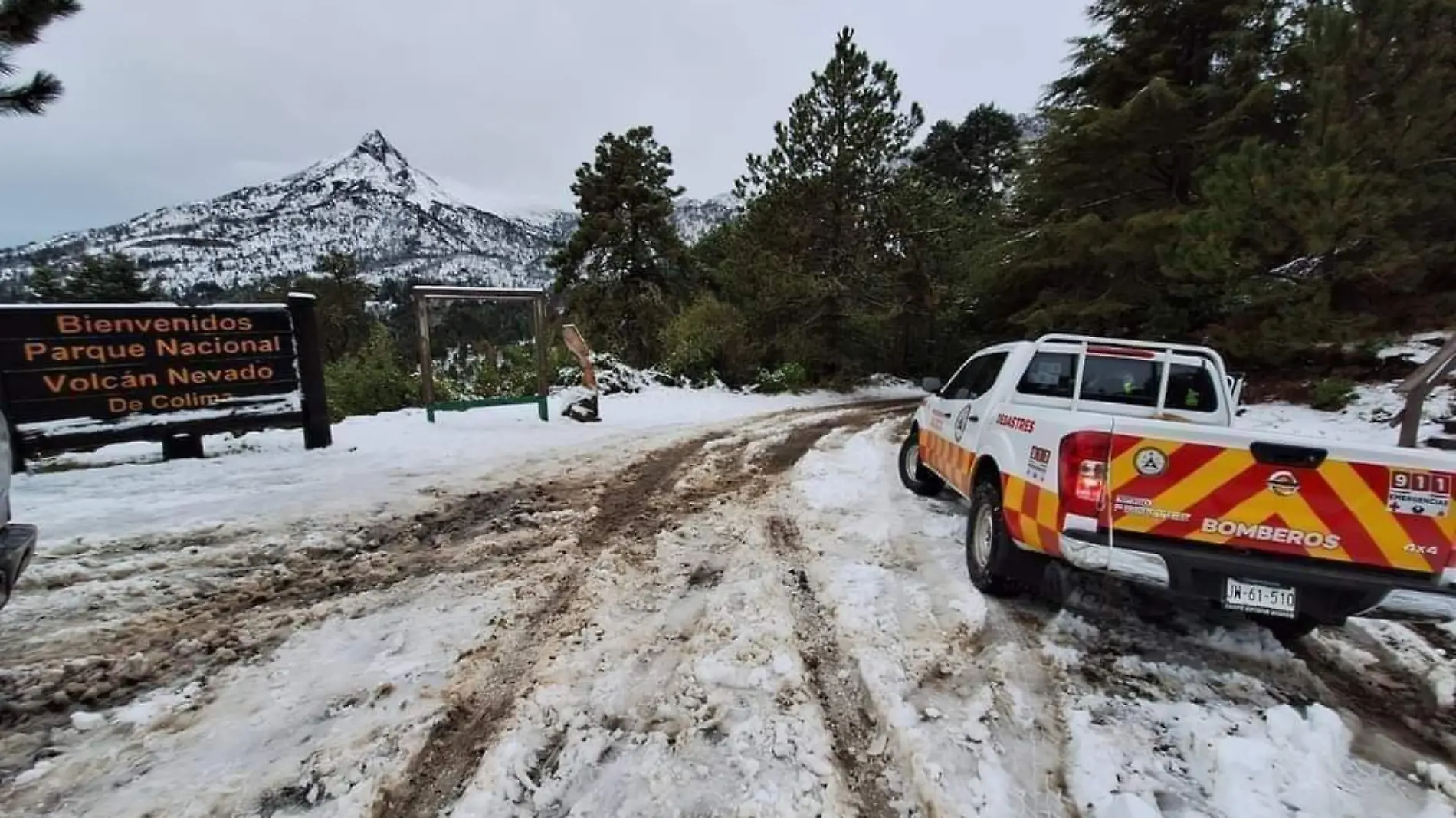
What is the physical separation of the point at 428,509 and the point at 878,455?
18.6 feet

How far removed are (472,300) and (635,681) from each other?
879 centimetres

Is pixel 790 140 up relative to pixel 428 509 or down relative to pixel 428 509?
up

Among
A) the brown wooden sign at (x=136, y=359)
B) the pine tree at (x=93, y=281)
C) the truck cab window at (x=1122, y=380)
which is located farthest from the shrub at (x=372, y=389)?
the truck cab window at (x=1122, y=380)

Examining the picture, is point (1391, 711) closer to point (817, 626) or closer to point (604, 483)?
point (817, 626)

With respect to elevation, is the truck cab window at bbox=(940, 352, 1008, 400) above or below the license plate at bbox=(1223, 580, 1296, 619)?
above

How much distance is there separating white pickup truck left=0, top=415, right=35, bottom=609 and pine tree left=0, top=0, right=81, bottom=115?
15.7ft

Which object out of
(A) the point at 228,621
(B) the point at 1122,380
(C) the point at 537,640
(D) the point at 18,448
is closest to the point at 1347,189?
(B) the point at 1122,380

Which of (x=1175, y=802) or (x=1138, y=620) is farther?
(x=1138, y=620)

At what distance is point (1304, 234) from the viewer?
7.68 metres

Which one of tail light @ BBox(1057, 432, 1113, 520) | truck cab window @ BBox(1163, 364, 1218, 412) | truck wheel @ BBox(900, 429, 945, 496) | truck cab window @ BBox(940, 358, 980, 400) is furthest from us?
truck wheel @ BBox(900, 429, 945, 496)

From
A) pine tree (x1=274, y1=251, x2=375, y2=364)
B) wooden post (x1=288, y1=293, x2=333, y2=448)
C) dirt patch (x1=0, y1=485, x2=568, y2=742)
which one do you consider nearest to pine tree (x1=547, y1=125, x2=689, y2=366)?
wooden post (x1=288, y1=293, x2=333, y2=448)

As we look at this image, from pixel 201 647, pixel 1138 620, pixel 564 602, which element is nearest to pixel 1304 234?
pixel 1138 620

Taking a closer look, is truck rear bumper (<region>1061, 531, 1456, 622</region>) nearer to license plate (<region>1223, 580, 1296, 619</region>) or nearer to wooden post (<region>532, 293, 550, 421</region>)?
license plate (<region>1223, 580, 1296, 619</region>)

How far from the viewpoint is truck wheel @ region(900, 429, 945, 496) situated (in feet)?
21.1
